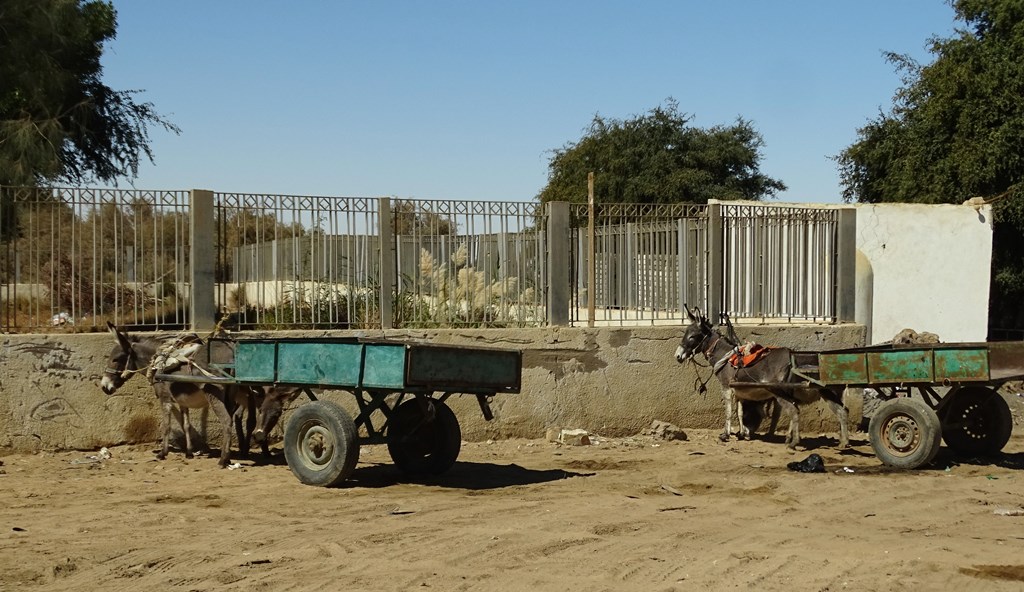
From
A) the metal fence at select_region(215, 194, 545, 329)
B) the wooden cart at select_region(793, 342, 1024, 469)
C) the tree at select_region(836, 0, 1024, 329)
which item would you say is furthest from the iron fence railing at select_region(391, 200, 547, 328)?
the tree at select_region(836, 0, 1024, 329)

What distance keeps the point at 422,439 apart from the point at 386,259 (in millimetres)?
3099

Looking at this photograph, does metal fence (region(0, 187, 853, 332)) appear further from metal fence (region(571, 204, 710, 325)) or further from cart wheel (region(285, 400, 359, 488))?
cart wheel (region(285, 400, 359, 488))

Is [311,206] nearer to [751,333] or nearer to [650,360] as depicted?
[650,360]

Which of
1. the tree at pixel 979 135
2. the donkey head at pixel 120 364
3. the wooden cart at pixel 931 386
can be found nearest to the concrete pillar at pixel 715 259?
the wooden cart at pixel 931 386

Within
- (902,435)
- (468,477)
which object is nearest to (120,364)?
(468,477)

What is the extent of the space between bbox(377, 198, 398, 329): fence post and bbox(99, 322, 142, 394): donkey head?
3021mm

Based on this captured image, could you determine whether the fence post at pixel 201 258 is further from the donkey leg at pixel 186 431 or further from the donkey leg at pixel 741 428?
the donkey leg at pixel 741 428

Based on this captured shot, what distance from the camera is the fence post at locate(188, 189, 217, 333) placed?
1271 centimetres

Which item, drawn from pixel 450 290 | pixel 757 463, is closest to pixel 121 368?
pixel 450 290

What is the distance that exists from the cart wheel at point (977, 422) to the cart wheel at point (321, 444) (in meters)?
6.72

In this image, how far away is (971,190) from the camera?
2825 centimetres

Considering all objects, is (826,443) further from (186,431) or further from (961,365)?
(186,431)

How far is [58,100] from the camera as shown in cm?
2169

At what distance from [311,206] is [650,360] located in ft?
15.8
